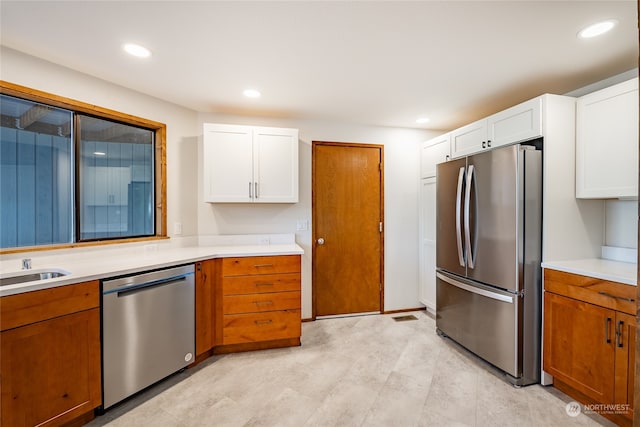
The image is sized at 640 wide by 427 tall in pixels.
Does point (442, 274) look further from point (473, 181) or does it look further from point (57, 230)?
point (57, 230)

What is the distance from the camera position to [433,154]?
3.30 metres

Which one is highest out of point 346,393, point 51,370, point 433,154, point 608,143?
point 433,154

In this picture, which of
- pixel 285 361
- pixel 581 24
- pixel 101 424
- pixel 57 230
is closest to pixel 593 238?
pixel 581 24

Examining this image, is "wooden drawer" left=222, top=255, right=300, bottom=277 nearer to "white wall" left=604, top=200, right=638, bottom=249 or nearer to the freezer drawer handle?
the freezer drawer handle

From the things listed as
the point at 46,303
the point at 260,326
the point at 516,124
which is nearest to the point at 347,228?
the point at 260,326

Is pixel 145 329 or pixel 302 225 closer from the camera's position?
Answer: pixel 145 329

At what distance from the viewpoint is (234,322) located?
255 centimetres

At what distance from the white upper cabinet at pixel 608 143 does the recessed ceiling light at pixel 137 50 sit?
10.1ft

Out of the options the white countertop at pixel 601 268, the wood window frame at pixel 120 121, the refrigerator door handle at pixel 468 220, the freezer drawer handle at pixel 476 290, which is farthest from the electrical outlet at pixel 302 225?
the white countertop at pixel 601 268

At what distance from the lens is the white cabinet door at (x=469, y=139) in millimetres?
2557

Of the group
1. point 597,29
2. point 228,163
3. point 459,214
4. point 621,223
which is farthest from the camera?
point 228,163

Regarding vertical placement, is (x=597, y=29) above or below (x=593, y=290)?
above

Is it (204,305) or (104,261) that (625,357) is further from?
(104,261)

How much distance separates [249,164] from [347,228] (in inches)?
54.2
